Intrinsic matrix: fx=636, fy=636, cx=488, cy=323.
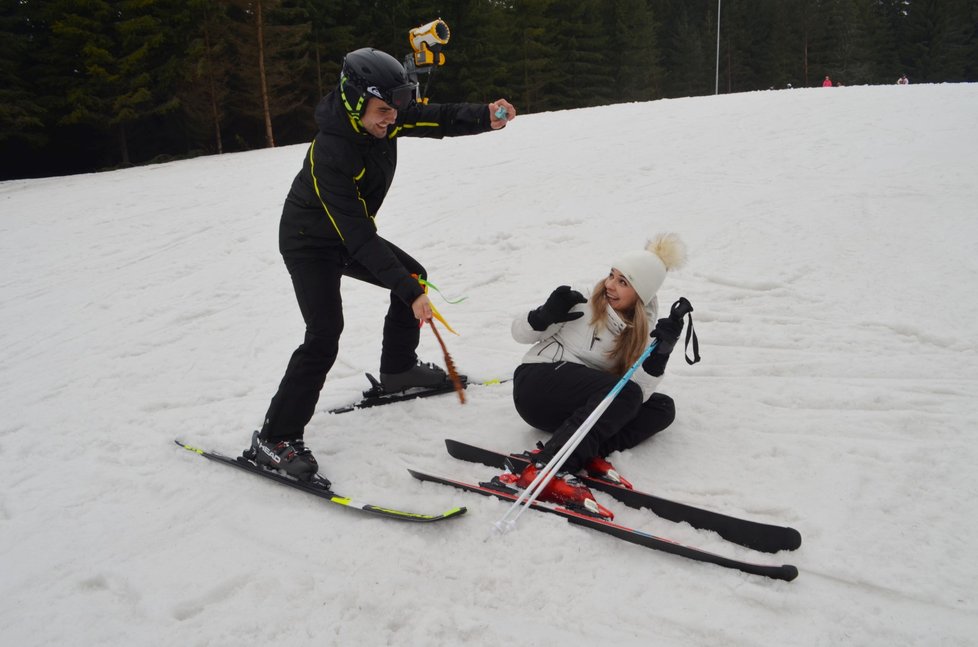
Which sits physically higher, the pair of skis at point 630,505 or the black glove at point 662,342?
the black glove at point 662,342

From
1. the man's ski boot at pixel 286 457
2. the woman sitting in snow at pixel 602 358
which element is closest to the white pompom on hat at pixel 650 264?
the woman sitting in snow at pixel 602 358

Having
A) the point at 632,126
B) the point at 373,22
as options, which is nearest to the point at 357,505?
the point at 632,126

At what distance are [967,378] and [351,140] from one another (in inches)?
163

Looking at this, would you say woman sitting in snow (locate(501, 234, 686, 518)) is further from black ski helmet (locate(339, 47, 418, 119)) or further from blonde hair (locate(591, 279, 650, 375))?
black ski helmet (locate(339, 47, 418, 119))

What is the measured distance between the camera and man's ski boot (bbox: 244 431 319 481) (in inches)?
136

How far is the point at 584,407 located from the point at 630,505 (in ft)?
1.78

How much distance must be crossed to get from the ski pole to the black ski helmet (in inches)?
70.6

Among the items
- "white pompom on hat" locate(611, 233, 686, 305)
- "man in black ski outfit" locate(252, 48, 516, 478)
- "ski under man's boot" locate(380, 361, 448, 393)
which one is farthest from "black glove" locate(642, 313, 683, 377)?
"ski under man's boot" locate(380, 361, 448, 393)

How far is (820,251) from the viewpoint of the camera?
20.9ft

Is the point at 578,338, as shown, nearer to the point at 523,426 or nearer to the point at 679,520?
the point at 523,426

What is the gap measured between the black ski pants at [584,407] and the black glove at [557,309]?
0.90 ft

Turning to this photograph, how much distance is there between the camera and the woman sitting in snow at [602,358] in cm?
335

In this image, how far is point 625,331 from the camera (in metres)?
3.65

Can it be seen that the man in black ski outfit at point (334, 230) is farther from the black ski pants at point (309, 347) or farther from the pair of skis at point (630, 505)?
the pair of skis at point (630, 505)
